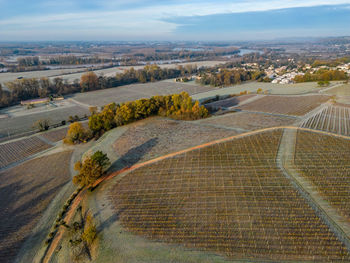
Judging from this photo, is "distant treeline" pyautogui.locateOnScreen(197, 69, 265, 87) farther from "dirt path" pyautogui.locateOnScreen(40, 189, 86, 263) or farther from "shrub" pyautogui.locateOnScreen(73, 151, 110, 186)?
"dirt path" pyautogui.locateOnScreen(40, 189, 86, 263)

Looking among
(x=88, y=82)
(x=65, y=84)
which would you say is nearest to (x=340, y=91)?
(x=88, y=82)

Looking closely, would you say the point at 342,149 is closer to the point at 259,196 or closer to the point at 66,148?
the point at 259,196

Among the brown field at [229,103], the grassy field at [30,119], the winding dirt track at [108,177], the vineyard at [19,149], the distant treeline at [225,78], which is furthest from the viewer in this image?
the distant treeline at [225,78]

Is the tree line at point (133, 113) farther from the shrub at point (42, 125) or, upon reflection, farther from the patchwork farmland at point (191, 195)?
the shrub at point (42, 125)

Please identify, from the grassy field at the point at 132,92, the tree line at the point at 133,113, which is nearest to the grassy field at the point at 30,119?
the grassy field at the point at 132,92

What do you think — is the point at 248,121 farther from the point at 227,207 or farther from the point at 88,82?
the point at 88,82

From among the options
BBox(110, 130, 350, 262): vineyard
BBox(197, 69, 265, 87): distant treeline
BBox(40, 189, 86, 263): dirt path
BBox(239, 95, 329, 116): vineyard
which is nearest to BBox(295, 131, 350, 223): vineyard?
BBox(110, 130, 350, 262): vineyard

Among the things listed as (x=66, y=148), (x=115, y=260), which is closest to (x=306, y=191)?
(x=115, y=260)
